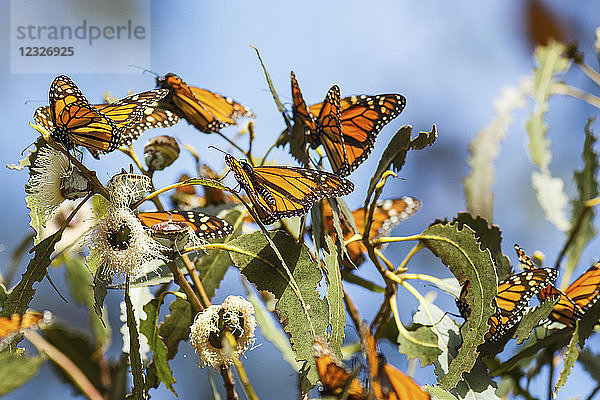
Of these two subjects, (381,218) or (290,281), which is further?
(381,218)

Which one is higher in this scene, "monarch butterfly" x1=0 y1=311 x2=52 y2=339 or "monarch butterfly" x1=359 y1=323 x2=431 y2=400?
"monarch butterfly" x1=0 y1=311 x2=52 y2=339

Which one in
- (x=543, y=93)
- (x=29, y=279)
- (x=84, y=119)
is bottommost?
(x=29, y=279)

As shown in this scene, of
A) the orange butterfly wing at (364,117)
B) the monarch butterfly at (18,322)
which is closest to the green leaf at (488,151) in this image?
the orange butterfly wing at (364,117)

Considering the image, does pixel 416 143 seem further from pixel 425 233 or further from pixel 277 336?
pixel 277 336

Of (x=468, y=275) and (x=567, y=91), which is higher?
(x=567, y=91)

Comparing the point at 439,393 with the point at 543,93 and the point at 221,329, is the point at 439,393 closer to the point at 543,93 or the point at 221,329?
the point at 221,329

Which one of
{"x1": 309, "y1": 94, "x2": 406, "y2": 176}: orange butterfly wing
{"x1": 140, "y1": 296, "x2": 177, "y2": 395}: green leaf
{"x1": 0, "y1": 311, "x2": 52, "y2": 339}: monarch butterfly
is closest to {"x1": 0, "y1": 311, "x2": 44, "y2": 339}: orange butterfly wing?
{"x1": 0, "y1": 311, "x2": 52, "y2": 339}: monarch butterfly

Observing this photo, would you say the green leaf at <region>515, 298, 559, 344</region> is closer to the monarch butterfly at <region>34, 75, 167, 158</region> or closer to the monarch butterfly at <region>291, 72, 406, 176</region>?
the monarch butterfly at <region>291, 72, 406, 176</region>

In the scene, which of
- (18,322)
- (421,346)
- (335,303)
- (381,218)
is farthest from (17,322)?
(381,218)
